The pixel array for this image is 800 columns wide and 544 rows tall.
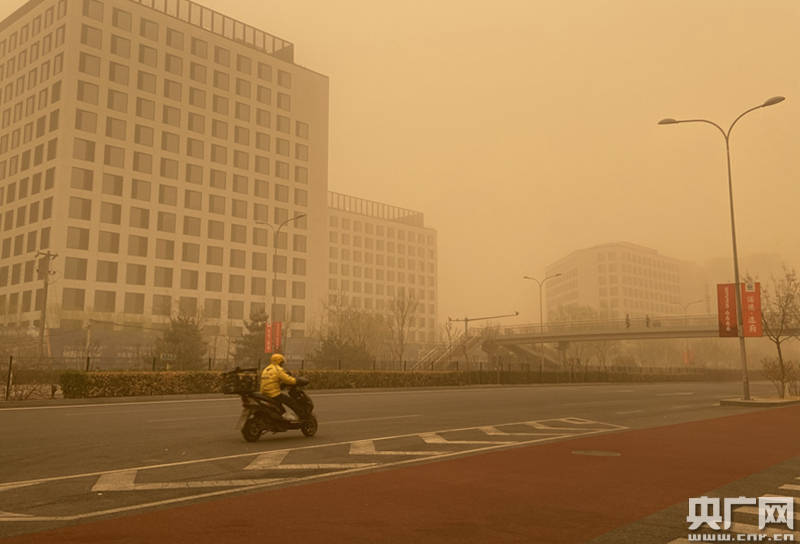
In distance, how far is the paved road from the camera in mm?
7186

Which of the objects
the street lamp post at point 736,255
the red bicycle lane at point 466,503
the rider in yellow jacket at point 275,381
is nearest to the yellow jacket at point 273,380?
the rider in yellow jacket at point 275,381

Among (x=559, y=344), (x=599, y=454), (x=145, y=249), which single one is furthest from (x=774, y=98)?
(x=145, y=249)

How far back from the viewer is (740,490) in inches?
313

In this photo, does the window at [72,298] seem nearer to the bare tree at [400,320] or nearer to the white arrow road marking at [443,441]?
the bare tree at [400,320]

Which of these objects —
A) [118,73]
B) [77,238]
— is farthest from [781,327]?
[118,73]

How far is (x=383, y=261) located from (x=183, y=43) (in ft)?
232

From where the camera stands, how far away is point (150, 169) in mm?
75000

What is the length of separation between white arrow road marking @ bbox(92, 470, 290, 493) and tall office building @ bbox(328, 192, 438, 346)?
4649 inches

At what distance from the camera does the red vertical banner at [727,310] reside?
27016 mm

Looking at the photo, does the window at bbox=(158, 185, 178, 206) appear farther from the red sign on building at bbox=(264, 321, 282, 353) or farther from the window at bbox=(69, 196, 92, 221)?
the red sign on building at bbox=(264, 321, 282, 353)

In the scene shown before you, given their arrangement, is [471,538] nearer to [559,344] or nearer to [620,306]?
[559,344]

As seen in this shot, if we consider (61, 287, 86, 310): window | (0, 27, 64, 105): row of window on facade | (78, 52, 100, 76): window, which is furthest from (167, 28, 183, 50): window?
(61, 287, 86, 310): window

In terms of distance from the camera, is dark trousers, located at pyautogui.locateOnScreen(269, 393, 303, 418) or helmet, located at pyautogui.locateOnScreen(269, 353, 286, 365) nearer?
helmet, located at pyautogui.locateOnScreen(269, 353, 286, 365)

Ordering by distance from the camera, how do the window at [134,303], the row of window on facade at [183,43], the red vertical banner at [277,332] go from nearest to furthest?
the red vertical banner at [277,332], the window at [134,303], the row of window on facade at [183,43]
